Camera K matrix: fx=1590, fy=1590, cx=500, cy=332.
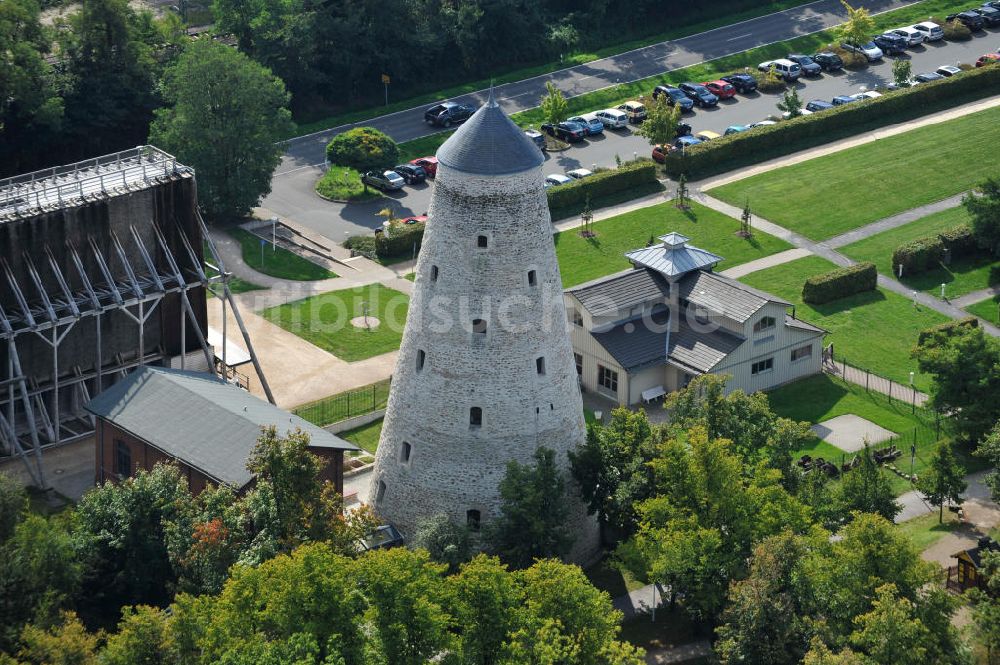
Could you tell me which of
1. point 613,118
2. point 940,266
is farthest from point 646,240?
point 613,118

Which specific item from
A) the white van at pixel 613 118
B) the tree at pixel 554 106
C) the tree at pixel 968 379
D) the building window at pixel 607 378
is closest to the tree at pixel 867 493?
the tree at pixel 968 379

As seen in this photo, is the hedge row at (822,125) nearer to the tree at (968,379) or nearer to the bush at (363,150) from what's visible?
the bush at (363,150)

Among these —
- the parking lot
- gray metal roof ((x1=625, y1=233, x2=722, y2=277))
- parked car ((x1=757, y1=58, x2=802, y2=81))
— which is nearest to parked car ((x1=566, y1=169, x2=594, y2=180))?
the parking lot

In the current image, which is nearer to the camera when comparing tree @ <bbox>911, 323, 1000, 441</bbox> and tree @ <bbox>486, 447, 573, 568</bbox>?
tree @ <bbox>486, 447, 573, 568</bbox>

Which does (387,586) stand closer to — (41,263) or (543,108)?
(41,263)

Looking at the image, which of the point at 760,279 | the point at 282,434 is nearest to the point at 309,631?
the point at 282,434

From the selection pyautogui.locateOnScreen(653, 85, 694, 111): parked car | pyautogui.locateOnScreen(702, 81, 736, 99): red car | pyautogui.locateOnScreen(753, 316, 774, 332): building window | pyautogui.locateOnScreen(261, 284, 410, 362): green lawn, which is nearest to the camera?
pyautogui.locateOnScreen(753, 316, 774, 332): building window

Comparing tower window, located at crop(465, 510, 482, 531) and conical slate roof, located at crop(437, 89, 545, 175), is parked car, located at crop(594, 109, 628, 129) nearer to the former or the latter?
conical slate roof, located at crop(437, 89, 545, 175)
